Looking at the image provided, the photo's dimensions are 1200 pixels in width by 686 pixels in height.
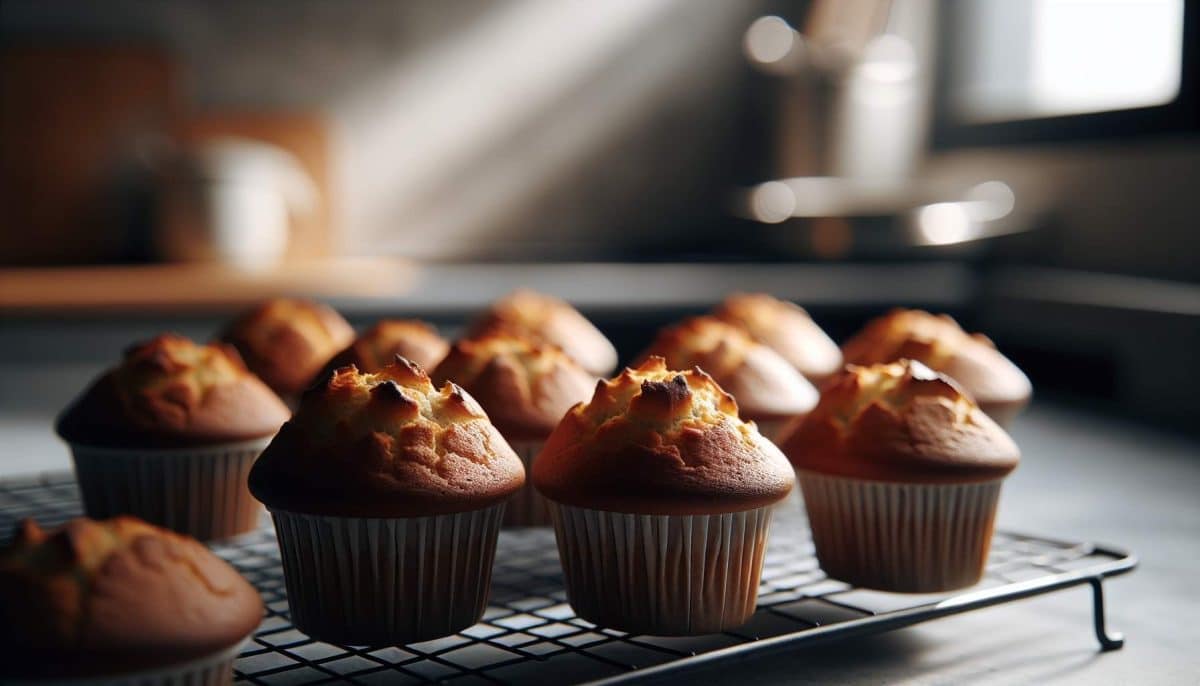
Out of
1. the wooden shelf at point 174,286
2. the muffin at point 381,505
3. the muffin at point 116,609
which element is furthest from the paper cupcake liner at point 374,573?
the wooden shelf at point 174,286

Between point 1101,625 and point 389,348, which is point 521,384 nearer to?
point 389,348

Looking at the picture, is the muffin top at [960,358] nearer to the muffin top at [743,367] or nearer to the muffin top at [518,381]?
the muffin top at [743,367]

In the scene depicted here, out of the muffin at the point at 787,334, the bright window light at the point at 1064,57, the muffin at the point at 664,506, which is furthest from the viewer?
the bright window light at the point at 1064,57

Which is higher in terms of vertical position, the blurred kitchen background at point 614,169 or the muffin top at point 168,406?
the blurred kitchen background at point 614,169

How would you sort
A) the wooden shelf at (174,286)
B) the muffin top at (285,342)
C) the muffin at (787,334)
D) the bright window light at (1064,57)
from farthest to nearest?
the wooden shelf at (174,286), the bright window light at (1064,57), the muffin at (787,334), the muffin top at (285,342)

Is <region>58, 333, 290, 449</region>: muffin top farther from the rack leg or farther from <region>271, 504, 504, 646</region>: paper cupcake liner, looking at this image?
the rack leg

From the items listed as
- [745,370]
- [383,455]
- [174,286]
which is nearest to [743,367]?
[745,370]

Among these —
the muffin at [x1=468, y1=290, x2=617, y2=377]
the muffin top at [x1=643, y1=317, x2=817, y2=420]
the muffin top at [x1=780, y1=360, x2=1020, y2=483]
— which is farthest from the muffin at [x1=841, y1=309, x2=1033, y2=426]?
the muffin at [x1=468, y1=290, x2=617, y2=377]

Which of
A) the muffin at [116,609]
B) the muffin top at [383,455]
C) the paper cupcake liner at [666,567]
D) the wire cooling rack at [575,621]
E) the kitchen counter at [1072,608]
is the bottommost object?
the kitchen counter at [1072,608]

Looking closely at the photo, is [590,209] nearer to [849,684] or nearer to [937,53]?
[937,53]
